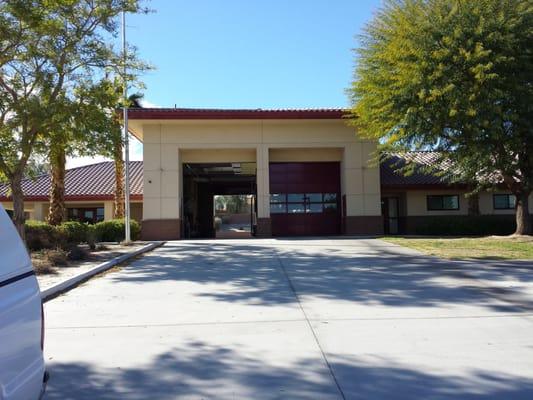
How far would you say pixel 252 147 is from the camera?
89.6 ft

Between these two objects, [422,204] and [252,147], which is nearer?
[252,147]

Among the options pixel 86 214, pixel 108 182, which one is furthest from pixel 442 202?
pixel 86 214

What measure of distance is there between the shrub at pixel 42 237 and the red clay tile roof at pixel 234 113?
8516 mm

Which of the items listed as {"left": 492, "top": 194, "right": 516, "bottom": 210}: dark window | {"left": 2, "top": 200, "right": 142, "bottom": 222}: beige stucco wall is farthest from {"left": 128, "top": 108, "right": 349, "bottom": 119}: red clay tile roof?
{"left": 492, "top": 194, "right": 516, "bottom": 210}: dark window

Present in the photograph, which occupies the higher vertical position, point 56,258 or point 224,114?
point 224,114

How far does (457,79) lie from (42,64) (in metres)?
12.9

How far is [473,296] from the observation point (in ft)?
29.9

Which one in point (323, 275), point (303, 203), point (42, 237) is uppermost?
point (303, 203)

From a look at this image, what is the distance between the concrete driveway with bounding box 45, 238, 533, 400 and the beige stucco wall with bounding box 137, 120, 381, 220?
14.8 meters

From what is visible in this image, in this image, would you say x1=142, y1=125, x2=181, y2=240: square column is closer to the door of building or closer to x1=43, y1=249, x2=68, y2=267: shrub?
x1=43, y1=249, x2=68, y2=267: shrub

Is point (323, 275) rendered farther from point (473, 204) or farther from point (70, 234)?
point (473, 204)

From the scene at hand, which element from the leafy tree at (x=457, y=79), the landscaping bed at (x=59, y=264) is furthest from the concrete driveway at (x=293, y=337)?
the leafy tree at (x=457, y=79)

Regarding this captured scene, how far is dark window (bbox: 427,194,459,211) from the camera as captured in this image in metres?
31.4

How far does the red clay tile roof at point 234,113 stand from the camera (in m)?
25.7
